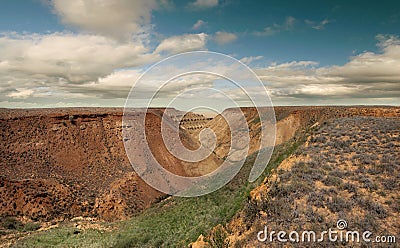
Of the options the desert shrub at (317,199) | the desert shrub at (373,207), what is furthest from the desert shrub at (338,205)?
the desert shrub at (373,207)

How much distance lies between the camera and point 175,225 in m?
15.2

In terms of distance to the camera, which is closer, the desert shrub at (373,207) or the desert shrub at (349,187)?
the desert shrub at (373,207)

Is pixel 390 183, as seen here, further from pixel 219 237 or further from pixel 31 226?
pixel 31 226

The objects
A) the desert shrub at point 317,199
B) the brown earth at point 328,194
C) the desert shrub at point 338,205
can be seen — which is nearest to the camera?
the brown earth at point 328,194

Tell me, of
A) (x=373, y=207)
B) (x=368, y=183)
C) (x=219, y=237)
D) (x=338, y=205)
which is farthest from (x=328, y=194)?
(x=219, y=237)

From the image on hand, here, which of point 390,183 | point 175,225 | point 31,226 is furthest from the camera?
point 31,226

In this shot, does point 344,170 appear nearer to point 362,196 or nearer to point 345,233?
point 362,196

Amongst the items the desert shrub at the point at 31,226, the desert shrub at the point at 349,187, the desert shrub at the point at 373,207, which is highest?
the desert shrub at the point at 349,187

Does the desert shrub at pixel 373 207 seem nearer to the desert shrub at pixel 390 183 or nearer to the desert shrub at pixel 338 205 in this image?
the desert shrub at pixel 338 205

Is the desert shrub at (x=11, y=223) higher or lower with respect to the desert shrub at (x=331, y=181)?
lower

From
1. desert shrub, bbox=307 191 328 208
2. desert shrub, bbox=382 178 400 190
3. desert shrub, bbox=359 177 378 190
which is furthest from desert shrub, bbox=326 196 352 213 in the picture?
desert shrub, bbox=382 178 400 190

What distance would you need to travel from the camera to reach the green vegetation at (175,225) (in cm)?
1254

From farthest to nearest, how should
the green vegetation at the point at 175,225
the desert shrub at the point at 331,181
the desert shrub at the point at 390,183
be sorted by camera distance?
the green vegetation at the point at 175,225
the desert shrub at the point at 331,181
the desert shrub at the point at 390,183

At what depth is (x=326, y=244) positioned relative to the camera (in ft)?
26.3
